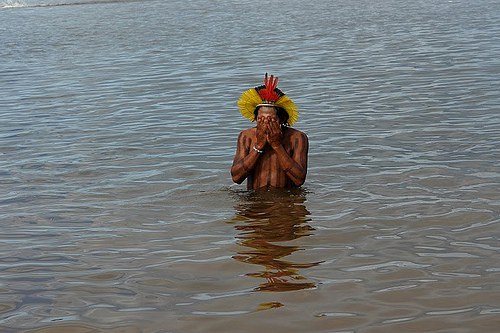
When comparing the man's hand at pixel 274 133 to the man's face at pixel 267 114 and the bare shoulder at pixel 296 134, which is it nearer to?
the man's face at pixel 267 114

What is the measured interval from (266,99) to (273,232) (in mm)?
1036

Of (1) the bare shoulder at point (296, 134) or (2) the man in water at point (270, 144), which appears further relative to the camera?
(1) the bare shoulder at point (296, 134)

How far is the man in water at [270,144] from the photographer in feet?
22.9

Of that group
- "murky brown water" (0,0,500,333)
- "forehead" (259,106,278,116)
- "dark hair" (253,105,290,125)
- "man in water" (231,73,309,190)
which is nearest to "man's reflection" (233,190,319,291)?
"murky brown water" (0,0,500,333)

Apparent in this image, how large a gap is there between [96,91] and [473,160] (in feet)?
25.0

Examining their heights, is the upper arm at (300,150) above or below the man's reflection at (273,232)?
above

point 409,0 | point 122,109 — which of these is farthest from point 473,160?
point 409,0

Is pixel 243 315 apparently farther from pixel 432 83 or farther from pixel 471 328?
pixel 432 83

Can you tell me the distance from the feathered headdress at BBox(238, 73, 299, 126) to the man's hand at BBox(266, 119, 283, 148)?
0.14 m

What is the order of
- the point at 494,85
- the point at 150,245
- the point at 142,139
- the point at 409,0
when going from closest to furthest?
the point at 150,245 → the point at 142,139 → the point at 494,85 → the point at 409,0

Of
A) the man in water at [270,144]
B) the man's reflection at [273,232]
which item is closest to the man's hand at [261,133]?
the man in water at [270,144]

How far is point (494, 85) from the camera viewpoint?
12211 millimetres

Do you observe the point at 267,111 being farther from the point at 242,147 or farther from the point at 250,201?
A: the point at 250,201

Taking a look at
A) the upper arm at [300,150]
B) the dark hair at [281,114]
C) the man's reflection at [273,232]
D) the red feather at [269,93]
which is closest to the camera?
the man's reflection at [273,232]
